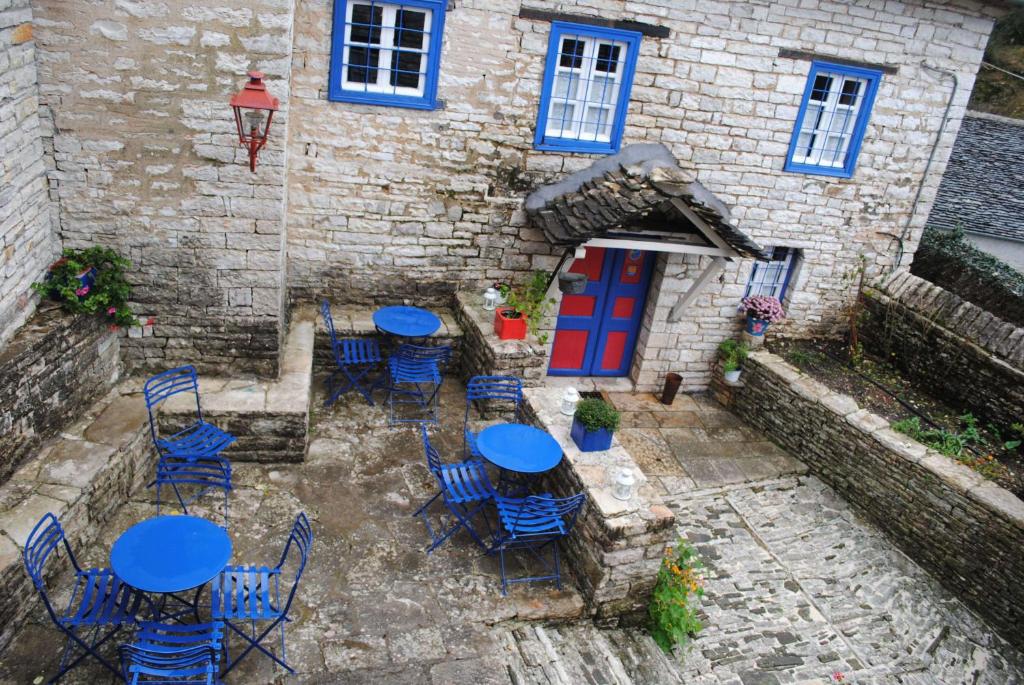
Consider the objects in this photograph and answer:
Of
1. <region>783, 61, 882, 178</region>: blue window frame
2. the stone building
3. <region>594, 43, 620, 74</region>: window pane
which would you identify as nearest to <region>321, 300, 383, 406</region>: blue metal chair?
the stone building

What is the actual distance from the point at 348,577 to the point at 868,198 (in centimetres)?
801

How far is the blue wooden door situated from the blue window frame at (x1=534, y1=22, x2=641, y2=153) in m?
1.41

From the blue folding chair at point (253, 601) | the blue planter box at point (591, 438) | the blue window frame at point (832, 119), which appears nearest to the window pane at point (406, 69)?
the blue planter box at point (591, 438)

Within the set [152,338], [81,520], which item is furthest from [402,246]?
[81,520]

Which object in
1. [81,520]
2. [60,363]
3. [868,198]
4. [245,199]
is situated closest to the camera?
[81,520]

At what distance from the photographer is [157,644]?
4512mm

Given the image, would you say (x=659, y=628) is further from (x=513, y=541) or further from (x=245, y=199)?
(x=245, y=199)

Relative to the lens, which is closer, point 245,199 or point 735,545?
point 245,199

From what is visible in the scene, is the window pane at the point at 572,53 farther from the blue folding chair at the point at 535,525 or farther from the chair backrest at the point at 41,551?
the chair backrest at the point at 41,551

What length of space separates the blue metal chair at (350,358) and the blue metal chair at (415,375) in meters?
0.24

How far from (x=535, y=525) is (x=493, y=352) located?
248cm

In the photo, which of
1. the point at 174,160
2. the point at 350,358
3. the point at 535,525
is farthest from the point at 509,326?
the point at 174,160

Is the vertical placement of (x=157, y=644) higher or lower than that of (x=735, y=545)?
higher

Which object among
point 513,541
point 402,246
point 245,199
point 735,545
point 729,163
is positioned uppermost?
point 729,163
